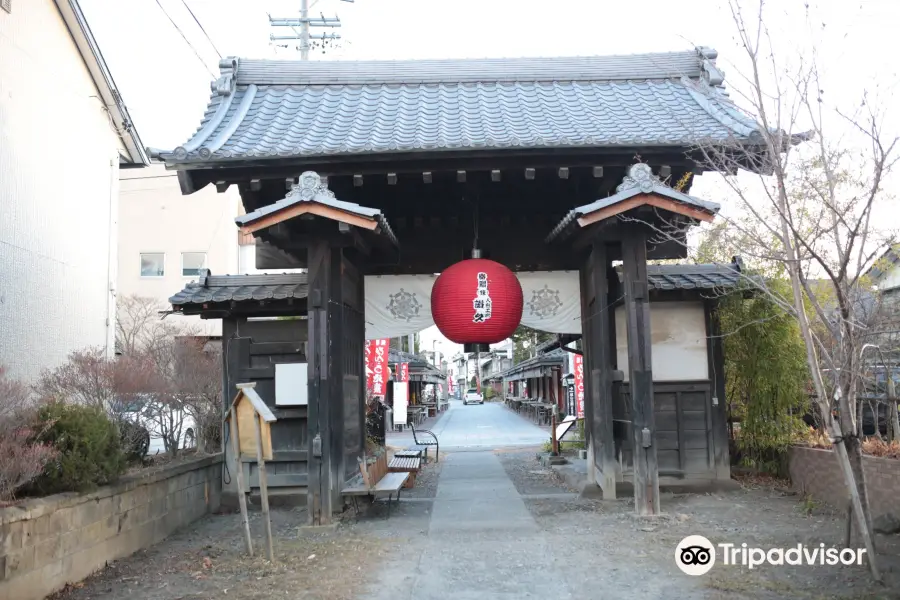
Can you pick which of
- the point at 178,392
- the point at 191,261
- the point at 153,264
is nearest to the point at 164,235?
the point at 153,264

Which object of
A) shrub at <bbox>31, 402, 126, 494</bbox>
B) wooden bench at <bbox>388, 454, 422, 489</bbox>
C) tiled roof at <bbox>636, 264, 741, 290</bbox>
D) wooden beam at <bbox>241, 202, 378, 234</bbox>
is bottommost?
wooden bench at <bbox>388, 454, 422, 489</bbox>

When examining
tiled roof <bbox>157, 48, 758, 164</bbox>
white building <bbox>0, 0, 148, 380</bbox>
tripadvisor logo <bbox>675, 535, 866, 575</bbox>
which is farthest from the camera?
white building <bbox>0, 0, 148, 380</bbox>

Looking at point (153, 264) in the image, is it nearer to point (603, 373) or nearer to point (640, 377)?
point (603, 373)

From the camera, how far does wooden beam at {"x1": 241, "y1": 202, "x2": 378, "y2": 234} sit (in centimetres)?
814

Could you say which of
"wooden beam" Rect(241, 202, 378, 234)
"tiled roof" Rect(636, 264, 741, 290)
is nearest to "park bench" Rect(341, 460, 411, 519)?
"wooden beam" Rect(241, 202, 378, 234)

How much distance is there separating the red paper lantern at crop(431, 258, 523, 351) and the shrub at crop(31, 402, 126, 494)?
4.28 metres

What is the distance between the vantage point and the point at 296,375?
10578 mm

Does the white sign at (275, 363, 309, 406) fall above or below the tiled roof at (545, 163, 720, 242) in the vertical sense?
below

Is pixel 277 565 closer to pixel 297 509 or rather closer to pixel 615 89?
pixel 297 509

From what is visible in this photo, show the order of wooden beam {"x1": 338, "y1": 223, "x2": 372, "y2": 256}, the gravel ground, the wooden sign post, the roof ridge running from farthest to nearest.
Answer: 1. the roof ridge
2. wooden beam {"x1": 338, "y1": 223, "x2": 372, "y2": 256}
3. the wooden sign post
4. the gravel ground

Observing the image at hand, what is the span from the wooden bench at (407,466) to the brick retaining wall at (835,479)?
616 centimetres

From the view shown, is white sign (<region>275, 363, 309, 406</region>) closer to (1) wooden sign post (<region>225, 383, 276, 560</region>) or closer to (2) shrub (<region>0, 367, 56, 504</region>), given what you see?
(1) wooden sign post (<region>225, 383, 276, 560</region>)

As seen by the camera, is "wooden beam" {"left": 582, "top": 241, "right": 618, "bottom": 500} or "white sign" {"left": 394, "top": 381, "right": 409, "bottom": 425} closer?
"wooden beam" {"left": 582, "top": 241, "right": 618, "bottom": 500}

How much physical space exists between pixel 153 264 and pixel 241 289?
2384 cm
